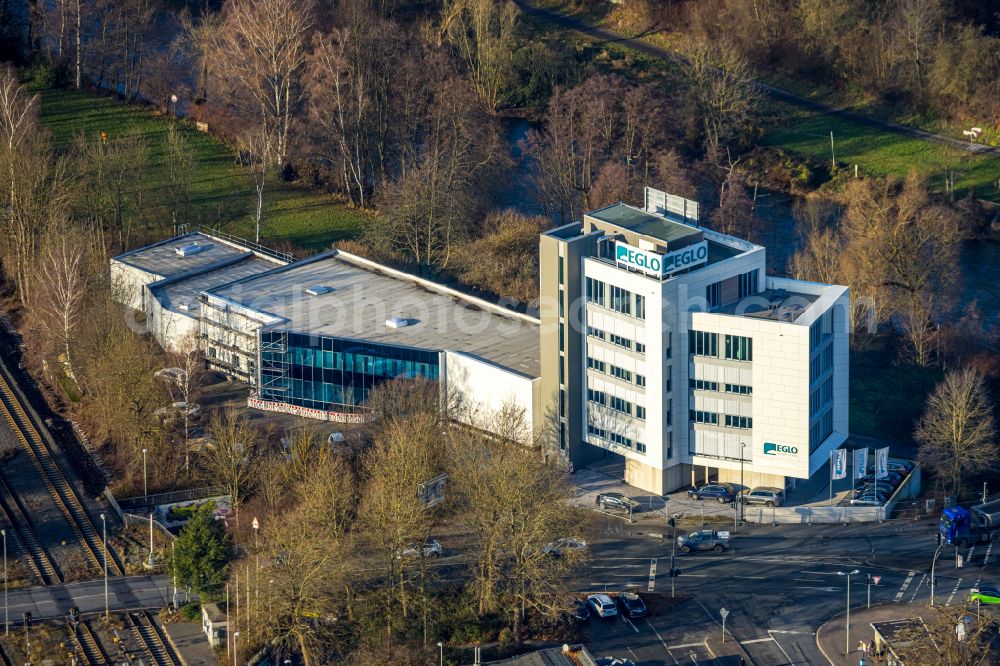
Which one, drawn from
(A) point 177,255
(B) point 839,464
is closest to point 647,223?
(B) point 839,464

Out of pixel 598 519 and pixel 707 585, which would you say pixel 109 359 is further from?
pixel 707 585

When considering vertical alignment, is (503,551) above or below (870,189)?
below

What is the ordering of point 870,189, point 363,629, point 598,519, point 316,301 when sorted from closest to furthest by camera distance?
point 363,629, point 598,519, point 316,301, point 870,189

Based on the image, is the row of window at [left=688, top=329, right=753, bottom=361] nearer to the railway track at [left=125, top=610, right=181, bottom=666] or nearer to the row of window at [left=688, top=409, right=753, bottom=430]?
the row of window at [left=688, top=409, right=753, bottom=430]

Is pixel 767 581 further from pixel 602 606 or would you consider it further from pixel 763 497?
pixel 602 606

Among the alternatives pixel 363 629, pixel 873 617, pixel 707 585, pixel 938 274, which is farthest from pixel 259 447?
pixel 938 274

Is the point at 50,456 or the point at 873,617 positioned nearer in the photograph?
the point at 873,617

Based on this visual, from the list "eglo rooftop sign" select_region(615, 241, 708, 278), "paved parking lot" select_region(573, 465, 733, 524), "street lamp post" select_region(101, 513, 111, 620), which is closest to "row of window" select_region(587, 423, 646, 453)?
"paved parking lot" select_region(573, 465, 733, 524)
